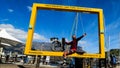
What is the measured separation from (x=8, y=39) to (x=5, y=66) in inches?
263

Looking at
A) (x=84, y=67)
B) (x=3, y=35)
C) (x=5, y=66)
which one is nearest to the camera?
(x=5, y=66)

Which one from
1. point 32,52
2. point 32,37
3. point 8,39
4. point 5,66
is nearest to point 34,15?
point 32,37

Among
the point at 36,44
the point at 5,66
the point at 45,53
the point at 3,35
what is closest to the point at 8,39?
→ the point at 3,35

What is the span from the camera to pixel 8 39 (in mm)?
22859

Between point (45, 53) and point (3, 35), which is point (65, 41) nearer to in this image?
point (45, 53)

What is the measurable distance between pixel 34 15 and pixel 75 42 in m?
3.50

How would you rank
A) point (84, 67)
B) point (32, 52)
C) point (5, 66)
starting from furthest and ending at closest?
point (84, 67) → point (5, 66) → point (32, 52)

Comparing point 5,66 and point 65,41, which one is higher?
point 65,41

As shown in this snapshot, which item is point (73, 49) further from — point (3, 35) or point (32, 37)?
point (3, 35)

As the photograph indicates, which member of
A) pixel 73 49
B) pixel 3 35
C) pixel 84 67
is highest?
pixel 3 35

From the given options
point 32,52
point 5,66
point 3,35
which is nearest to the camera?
point 32,52

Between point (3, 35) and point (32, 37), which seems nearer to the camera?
point (32, 37)

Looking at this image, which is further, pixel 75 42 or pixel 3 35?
pixel 3 35

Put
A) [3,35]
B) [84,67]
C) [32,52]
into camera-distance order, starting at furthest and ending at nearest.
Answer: [3,35], [84,67], [32,52]
